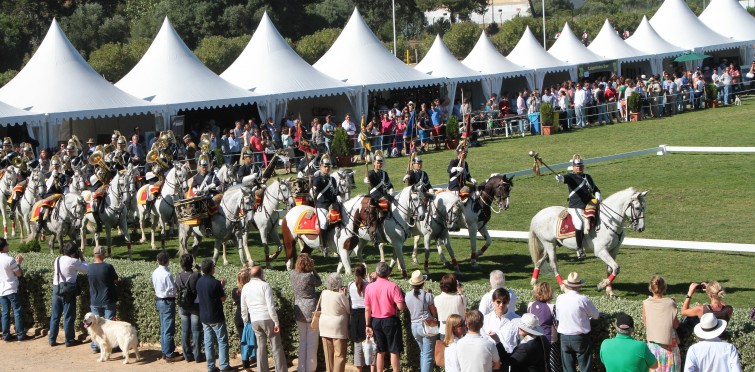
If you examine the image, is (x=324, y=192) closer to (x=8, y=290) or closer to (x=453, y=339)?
(x=8, y=290)

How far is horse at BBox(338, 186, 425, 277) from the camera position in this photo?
19516 mm

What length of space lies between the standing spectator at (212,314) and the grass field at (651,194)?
5982mm

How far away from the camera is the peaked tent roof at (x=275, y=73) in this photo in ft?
126

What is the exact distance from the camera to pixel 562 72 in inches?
2007

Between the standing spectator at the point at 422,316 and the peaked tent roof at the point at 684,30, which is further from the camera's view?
the peaked tent roof at the point at 684,30

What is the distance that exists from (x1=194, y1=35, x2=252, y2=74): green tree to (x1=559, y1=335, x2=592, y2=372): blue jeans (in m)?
48.8

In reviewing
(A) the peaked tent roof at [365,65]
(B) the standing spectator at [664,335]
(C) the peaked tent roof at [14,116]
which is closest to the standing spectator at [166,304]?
(B) the standing spectator at [664,335]

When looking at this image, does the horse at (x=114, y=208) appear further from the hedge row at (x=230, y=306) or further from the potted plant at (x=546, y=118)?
the potted plant at (x=546, y=118)

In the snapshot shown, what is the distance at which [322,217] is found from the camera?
19859 mm

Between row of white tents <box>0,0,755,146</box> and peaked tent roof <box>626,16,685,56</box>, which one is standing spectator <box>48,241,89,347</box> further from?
peaked tent roof <box>626,16,685,56</box>

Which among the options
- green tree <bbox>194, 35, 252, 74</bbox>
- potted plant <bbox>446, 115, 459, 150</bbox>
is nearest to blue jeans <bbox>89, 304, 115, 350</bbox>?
potted plant <bbox>446, 115, 459, 150</bbox>

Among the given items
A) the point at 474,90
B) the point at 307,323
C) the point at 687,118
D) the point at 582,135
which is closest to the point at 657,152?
the point at 582,135

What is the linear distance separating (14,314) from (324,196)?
5632 mm

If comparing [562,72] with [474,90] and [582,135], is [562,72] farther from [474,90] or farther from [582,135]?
[582,135]
